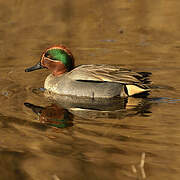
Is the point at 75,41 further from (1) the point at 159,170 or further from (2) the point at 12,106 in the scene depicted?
(1) the point at 159,170

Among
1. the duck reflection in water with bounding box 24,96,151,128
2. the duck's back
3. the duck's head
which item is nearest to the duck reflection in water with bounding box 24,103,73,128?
the duck reflection in water with bounding box 24,96,151,128

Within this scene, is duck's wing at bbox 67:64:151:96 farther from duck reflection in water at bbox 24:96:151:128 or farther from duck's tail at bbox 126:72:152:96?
duck reflection in water at bbox 24:96:151:128

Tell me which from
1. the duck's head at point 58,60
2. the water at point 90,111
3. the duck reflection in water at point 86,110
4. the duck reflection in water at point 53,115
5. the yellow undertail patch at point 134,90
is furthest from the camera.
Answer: the duck's head at point 58,60

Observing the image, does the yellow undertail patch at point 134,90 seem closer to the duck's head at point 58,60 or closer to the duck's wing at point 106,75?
the duck's wing at point 106,75

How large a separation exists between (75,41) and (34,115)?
5518mm

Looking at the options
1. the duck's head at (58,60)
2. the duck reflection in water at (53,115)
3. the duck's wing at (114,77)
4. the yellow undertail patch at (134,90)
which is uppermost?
the duck's head at (58,60)

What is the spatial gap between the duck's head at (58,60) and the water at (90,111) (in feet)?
1.68

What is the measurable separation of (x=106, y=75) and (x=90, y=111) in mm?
1083

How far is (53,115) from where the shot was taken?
7.85 meters

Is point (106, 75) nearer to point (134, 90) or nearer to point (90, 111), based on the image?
point (134, 90)

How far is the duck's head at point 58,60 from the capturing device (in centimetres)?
944

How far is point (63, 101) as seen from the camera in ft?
28.5

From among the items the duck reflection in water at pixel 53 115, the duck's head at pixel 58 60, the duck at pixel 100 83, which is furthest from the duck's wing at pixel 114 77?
the duck reflection in water at pixel 53 115

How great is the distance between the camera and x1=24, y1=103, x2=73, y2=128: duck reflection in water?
290 inches
